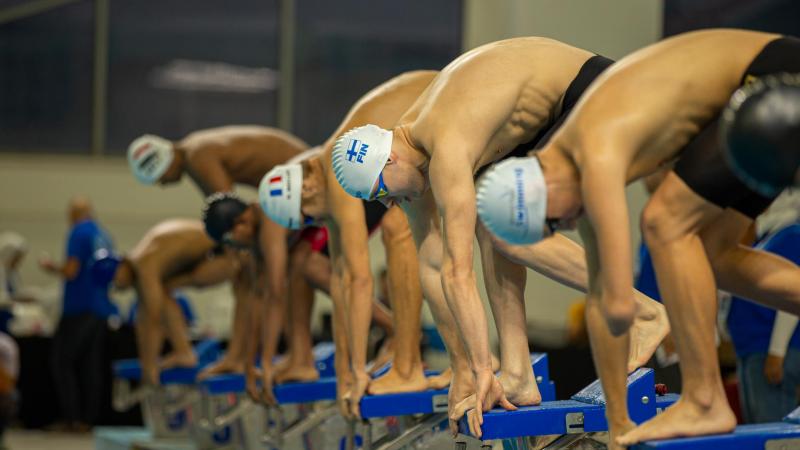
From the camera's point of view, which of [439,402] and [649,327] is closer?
[649,327]

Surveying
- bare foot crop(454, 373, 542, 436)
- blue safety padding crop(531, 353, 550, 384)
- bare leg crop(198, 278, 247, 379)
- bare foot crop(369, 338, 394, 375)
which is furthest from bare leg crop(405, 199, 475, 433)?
bare leg crop(198, 278, 247, 379)

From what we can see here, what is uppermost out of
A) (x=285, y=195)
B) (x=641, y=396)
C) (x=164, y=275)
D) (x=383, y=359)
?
(x=285, y=195)

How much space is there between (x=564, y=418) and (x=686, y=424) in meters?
0.86

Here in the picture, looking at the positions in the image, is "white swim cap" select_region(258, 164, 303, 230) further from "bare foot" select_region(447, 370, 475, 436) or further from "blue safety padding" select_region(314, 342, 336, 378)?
"blue safety padding" select_region(314, 342, 336, 378)

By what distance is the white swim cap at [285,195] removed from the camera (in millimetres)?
5254

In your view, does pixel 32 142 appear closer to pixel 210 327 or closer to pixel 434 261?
pixel 210 327

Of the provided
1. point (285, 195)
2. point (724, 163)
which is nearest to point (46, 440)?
point (285, 195)

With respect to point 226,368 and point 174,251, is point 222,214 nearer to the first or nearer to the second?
point 226,368

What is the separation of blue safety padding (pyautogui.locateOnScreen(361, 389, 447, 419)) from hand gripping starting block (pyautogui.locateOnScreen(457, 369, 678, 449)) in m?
0.89

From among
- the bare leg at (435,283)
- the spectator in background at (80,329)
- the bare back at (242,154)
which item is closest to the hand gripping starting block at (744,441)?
the bare leg at (435,283)

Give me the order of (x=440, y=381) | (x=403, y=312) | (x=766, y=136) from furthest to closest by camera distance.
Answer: (x=403, y=312) < (x=440, y=381) < (x=766, y=136)

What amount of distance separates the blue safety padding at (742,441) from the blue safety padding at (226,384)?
4.23 metres

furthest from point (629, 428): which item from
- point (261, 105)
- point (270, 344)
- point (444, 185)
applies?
point (261, 105)

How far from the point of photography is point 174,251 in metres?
8.46
